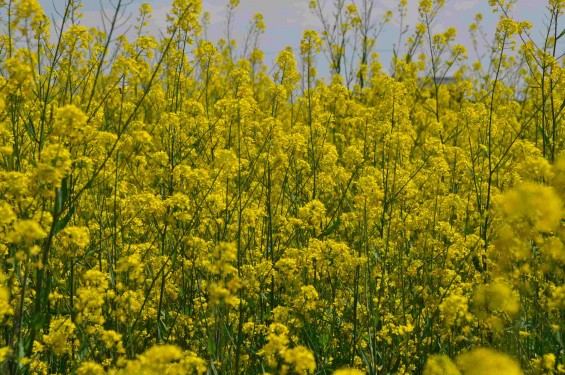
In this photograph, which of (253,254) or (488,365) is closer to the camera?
(488,365)

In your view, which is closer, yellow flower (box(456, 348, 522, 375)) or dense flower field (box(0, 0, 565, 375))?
yellow flower (box(456, 348, 522, 375))

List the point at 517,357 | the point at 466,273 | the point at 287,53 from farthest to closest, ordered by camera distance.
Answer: the point at 287,53 < the point at 466,273 < the point at 517,357

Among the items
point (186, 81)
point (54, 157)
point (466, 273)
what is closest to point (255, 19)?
point (186, 81)

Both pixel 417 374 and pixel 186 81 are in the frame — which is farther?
pixel 186 81

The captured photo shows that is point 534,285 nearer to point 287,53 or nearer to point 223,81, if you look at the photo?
point 287,53

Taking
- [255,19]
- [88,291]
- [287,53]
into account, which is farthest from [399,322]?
[255,19]

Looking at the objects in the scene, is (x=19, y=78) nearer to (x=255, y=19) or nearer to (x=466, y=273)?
(x=466, y=273)

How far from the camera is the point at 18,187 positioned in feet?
7.95

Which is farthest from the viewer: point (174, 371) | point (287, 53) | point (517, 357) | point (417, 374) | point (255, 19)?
point (255, 19)

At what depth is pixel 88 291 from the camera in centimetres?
242

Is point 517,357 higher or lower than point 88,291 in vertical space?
lower

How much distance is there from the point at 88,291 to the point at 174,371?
0.40 m

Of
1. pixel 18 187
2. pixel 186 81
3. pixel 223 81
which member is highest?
pixel 223 81

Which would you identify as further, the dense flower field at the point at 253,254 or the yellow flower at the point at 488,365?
the dense flower field at the point at 253,254
